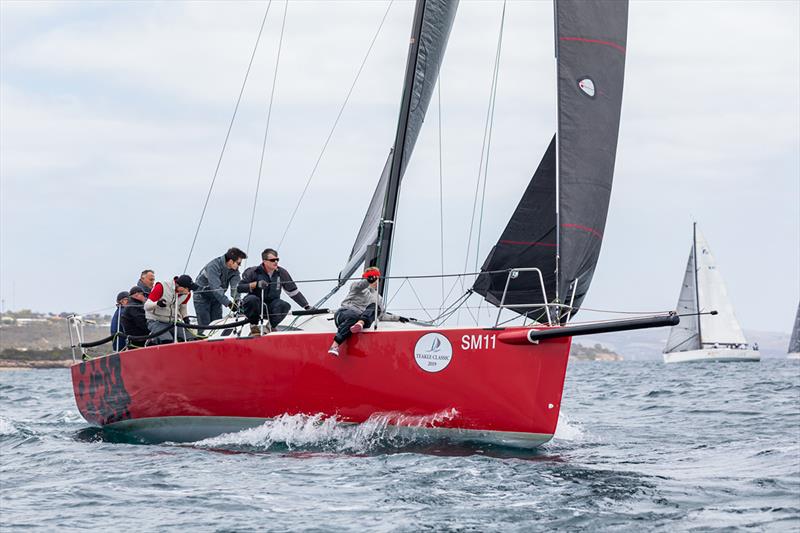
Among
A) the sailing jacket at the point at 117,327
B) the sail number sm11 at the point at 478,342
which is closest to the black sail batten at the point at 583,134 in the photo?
the sail number sm11 at the point at 478,342

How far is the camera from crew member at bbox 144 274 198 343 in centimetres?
1115

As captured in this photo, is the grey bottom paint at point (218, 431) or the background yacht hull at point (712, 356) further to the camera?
the background yacht hull at point (712, 356)

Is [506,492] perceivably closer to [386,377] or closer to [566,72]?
[386,377]

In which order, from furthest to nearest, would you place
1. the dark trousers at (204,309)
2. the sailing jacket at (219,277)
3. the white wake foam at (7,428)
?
the white wake foam at (7,428) < the dark trousers at (204,309) < the sailing jacket at (219,277)

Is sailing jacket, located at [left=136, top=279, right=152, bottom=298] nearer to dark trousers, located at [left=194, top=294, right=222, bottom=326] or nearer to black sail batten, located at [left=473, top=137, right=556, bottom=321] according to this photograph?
dark trousers, located at [left=194, top=294, right=222, bottom=326]

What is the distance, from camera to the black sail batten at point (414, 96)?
1095 centimetres

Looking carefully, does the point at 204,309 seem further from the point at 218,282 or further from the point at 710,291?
the point at 710,291

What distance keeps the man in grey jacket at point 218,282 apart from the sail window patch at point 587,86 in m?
4.17

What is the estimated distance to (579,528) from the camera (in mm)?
6012

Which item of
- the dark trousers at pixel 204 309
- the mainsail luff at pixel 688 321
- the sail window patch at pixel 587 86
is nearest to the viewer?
the sail window patch at pixel 587 86

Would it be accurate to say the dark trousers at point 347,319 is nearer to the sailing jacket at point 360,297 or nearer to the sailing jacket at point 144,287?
the sailing jacket at point 360,297

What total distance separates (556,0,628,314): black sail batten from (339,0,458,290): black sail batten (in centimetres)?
175

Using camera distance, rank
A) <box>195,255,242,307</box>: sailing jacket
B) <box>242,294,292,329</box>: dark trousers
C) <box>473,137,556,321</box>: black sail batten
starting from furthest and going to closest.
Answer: <box>195,255,242,307</box>: sailing jacket < <box>242,294,292,329</box>: dark trousers < <box>473,137,556,321</box>: black sail batten

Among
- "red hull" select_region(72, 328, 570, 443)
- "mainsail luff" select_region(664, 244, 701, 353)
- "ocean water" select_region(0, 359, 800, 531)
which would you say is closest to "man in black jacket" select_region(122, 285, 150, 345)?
"red hull" select_region(72, 328, 570, 443)
